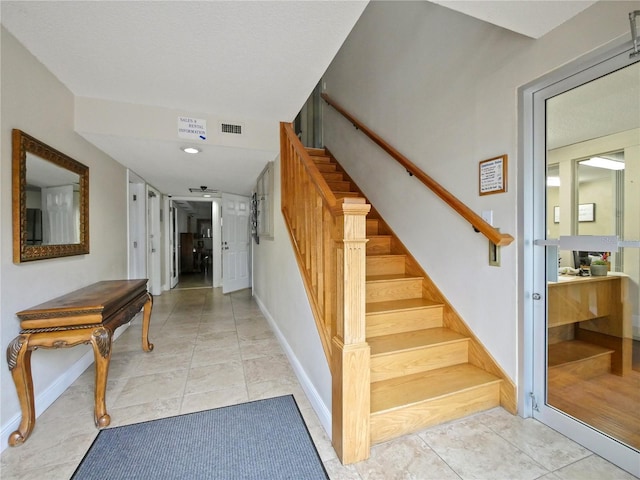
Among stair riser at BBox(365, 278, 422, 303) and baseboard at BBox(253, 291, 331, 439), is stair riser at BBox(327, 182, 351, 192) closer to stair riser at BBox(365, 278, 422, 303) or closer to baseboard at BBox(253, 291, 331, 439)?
stair riser at BBox(365, 278, 422, 303)

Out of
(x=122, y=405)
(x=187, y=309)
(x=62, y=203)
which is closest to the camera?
(x=122, y=405)

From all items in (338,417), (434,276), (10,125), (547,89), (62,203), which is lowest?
(338,417)

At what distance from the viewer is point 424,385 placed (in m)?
1.74

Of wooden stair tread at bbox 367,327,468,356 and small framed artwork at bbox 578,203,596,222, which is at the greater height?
small framed artwork at bbox 578,203,596,222

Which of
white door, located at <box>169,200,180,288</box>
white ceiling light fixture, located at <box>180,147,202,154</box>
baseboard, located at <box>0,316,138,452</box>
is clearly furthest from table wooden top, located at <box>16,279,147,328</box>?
white door, located at <box>169,200,180,288</box>

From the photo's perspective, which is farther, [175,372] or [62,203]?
[175,372]

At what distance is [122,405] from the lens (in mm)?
1873

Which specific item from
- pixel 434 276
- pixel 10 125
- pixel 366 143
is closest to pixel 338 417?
pixel 434 276

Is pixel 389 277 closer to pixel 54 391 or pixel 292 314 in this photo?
pixel 292 314

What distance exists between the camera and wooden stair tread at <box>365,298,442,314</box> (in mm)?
2100

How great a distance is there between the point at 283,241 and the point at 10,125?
192 centimetres

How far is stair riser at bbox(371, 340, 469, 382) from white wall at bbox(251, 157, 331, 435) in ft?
1.16

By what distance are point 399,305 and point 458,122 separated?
1402 mm

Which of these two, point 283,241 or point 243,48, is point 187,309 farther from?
point 243,48
